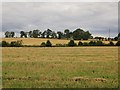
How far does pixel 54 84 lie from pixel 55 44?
3111 inches

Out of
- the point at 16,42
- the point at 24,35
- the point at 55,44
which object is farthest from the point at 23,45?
the point at 24,35

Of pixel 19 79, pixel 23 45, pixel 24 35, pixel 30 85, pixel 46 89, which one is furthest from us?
pixel 24 35

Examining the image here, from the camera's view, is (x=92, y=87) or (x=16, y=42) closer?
(x=92, y=87)

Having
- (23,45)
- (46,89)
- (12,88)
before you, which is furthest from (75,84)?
(23,45)

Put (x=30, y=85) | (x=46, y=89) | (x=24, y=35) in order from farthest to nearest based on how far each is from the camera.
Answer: (x=24, y=35), (x=30, y=85), (x=46, y=89)

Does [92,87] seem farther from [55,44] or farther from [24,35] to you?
[24,35]

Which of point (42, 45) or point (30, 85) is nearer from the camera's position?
point (30, 85)

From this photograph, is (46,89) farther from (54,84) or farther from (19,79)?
(19,79)

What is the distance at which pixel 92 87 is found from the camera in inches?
500

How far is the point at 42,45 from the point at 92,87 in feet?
257

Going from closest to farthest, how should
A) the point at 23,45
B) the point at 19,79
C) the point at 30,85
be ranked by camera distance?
the point at 30,85, the point at 19,79, the point at 23,45

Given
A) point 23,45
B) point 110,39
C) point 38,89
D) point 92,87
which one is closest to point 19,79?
point 38,89

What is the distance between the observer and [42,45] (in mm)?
90688

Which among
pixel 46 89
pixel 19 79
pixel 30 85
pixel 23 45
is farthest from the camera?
pixel 23 45
